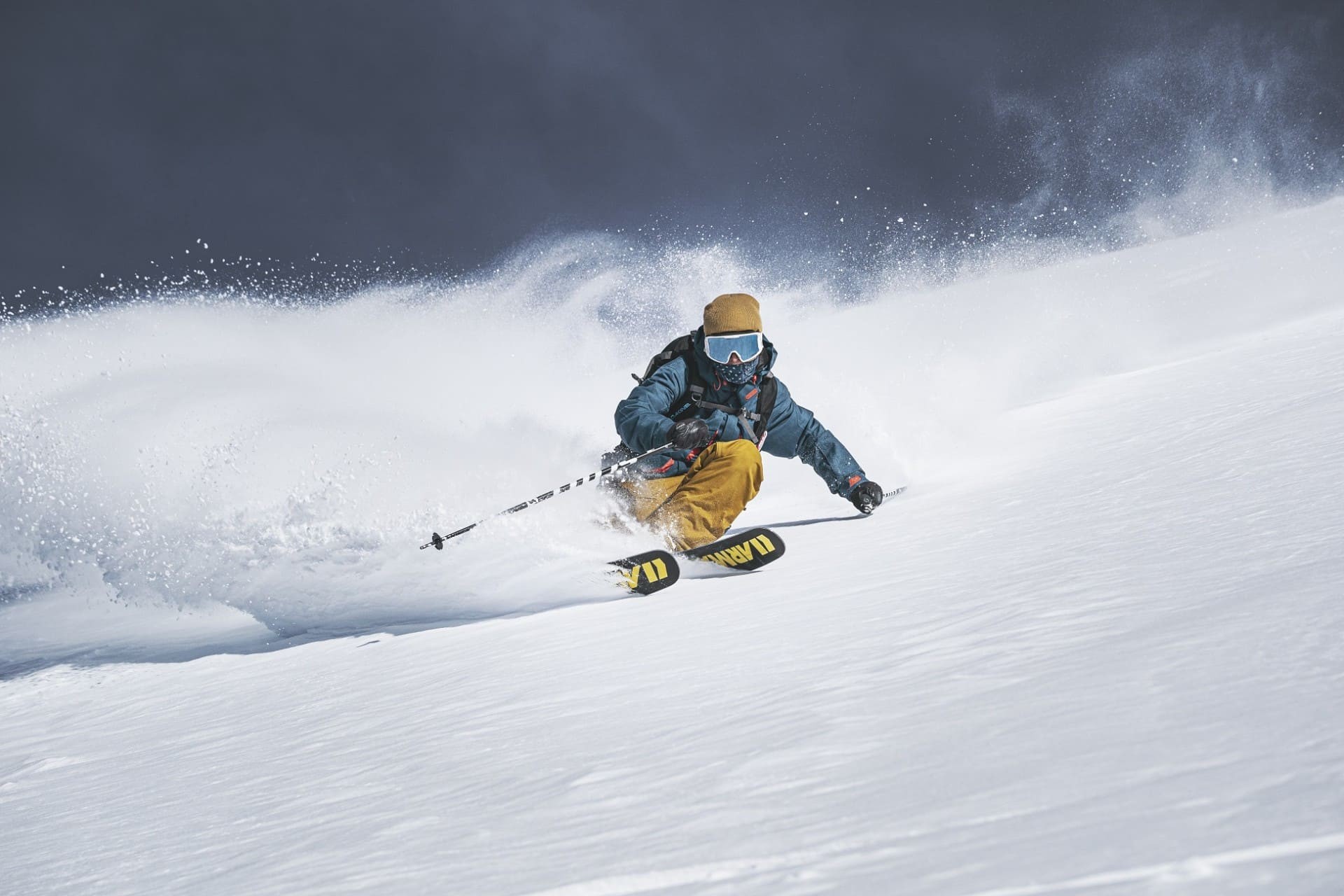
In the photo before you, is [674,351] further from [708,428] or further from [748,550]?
[748,550]

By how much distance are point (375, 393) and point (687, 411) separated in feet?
26.9

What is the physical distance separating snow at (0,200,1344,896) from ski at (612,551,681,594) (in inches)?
5.5

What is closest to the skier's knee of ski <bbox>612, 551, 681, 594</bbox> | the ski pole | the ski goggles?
the ski pole

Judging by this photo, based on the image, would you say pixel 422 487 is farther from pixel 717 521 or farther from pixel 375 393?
pixel 375 393

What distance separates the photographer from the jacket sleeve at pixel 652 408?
15.8 ft

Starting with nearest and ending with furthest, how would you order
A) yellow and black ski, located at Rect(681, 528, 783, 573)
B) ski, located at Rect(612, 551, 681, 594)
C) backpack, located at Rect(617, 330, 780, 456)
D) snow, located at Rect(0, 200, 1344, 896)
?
snow, located at Rect(0, 200, 1344, 896) < ski, located at Rect(612, 551, 681, 594) < yellow and black ski, located at Rect(681, 528, 783, 573) < backpack, located at Rect(617, 330, 780, 456)

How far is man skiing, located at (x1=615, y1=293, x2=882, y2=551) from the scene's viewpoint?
191 inches

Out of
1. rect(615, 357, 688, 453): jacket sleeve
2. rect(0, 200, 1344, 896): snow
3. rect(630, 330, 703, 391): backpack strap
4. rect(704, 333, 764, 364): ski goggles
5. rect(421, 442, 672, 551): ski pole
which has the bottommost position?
rect(0, 200, 1344, 896): snow

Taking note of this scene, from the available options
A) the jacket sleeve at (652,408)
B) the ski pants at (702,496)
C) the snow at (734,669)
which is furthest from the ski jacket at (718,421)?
the snow at (734,669)

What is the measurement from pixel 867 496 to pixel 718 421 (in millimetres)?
967

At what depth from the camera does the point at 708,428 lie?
15.8 ft

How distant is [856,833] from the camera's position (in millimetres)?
1011

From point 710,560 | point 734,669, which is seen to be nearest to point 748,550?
point 710,560

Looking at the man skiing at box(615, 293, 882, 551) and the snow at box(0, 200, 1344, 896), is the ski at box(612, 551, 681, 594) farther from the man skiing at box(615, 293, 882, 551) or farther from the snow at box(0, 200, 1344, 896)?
the man skiing at box(615, 293, 882, 551)
